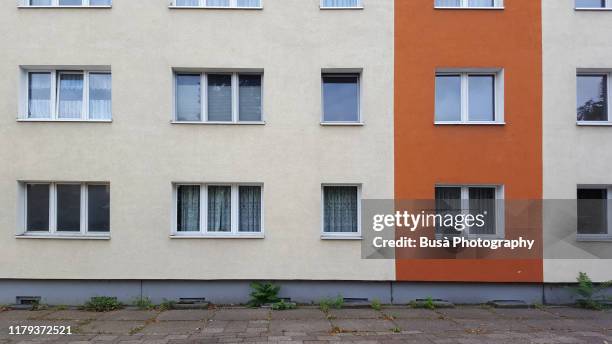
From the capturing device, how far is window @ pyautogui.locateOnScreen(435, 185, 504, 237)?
25.4 ft

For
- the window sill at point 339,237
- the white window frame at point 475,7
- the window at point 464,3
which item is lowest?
the window sill at point 339,237

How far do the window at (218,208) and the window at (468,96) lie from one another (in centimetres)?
424

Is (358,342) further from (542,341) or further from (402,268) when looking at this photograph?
(542,341)

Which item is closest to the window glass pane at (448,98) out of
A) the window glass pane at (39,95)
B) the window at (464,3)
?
the window at (464,3)

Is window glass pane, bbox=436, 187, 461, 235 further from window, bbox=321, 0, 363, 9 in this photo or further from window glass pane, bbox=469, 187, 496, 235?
window, bbox=321, 0, 363, 9

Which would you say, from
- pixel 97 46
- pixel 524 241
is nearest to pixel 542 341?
pixel 524 241

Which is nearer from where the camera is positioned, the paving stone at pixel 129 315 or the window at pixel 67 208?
the paving stone at pixel 129 315

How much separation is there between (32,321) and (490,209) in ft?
A: 29.5

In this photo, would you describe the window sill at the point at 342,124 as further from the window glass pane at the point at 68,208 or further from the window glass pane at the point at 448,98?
the window glass pane at the point at 68,208

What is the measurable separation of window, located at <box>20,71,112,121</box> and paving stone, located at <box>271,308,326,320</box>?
5192mm

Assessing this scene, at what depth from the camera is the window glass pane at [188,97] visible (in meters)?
7.80

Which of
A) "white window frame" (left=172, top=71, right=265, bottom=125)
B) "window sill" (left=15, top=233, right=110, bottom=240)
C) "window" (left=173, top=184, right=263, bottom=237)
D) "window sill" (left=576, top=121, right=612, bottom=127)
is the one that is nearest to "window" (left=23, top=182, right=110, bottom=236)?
"window sill" (left=15, top=233, right=110, bottom=240)

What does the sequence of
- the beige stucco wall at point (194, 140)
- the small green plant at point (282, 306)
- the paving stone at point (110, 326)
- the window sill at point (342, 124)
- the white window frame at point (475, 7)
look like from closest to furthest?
the paving stone at point (110, 326)
the small green plant at point (282, 306)
the beige stucco wall at point (194, 140)
the window sill at point (342, 124)
the white window frame at point (475, 7)

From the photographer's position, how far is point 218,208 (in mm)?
7754
